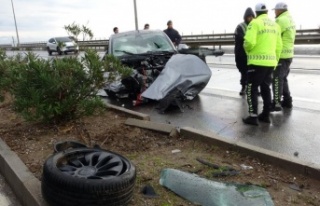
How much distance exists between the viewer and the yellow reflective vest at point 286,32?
6.32m

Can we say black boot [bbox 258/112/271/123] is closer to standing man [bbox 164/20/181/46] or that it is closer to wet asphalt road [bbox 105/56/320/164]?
wet asphalt road [bbox 105/56/320/164]

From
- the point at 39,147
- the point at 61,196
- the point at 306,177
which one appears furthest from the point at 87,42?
the point at 306,177

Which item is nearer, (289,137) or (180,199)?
(180,199)

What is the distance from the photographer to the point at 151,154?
4.34 m

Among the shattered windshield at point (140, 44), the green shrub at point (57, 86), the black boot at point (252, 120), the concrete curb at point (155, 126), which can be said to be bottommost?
the black boot at point (252, 120)

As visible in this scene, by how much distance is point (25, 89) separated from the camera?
491 centimetres

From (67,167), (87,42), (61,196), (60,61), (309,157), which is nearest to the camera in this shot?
(61,196)

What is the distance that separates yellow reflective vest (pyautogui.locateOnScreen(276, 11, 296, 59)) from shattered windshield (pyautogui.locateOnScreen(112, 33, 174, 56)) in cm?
293

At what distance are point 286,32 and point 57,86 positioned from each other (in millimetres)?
4041

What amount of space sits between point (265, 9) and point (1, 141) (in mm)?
4423

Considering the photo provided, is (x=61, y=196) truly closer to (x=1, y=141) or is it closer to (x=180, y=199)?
(x=180, y=199)

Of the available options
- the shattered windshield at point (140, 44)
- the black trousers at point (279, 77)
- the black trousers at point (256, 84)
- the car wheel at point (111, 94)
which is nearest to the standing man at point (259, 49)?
the black trousers at point (256, 84)

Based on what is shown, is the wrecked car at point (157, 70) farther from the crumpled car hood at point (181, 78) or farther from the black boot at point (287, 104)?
the black boot at point (287, 104)

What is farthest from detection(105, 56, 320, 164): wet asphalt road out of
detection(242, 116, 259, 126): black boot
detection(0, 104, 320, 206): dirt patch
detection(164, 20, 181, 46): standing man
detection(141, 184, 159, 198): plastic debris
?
detection(164, 20, 181, 46): standing man
